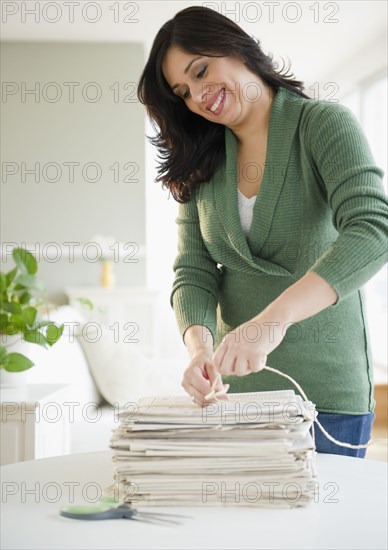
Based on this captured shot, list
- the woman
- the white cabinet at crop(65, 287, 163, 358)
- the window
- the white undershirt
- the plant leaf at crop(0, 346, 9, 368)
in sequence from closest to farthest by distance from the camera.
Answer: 1. the plant leaf at crop(0, 346, 9, 368)
2. the woman
3. the white undershirt
4. the white cabinet at crop(65, 287, 163, 358)
5. the window

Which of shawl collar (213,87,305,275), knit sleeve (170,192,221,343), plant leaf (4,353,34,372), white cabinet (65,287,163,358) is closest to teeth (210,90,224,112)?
shawl collar (213,87,305,275)

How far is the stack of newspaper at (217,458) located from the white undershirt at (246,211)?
1.65ft

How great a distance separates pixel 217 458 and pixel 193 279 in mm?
533

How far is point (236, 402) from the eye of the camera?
113 cm

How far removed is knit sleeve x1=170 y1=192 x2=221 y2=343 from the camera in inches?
56.9

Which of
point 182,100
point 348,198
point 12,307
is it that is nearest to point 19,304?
point 12,307

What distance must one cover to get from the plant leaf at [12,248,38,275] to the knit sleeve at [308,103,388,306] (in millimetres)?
507

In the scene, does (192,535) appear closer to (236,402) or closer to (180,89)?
(236,402)

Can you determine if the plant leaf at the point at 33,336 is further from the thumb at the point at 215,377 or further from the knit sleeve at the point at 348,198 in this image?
the knit sleeve at the point at 348,198

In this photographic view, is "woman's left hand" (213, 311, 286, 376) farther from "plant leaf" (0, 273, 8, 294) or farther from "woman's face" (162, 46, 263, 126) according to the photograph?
"woman's face" (162, 46, 263, 126)

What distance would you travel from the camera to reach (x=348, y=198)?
48.7 inches

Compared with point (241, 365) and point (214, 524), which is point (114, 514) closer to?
point (214, 524)

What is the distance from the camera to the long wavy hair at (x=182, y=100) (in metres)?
1.46

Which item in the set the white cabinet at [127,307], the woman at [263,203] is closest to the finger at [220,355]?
the woman at [263,203]
